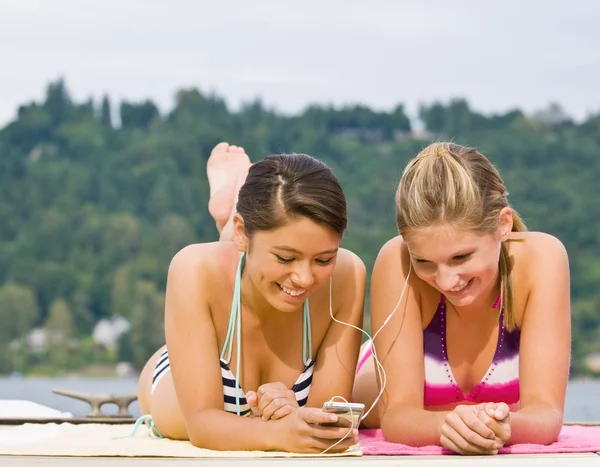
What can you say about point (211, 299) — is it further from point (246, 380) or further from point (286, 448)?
point (286, 448)

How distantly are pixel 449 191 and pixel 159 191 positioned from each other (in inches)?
2565

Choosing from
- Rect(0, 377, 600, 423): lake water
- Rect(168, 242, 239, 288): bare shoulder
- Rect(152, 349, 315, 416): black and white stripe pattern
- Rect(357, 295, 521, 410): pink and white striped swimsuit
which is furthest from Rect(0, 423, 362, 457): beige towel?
Rect(0, 377, 600, 423): lake water

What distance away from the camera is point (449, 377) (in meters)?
4.87

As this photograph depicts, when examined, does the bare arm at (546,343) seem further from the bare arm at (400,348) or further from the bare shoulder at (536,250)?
the bare arm at (400,348)

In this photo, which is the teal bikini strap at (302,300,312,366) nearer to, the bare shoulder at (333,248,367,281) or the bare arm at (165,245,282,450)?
the bare shoulder at (333,248,367,281)

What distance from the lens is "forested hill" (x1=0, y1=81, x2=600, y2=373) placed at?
60.6 m

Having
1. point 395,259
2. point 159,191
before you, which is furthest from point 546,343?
point 159,191

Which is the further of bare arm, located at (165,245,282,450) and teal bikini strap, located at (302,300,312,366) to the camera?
teal bikini strap, located at (302,300,312,366)

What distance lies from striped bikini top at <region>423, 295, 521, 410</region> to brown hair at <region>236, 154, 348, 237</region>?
2.69ft

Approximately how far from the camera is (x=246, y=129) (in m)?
74.5

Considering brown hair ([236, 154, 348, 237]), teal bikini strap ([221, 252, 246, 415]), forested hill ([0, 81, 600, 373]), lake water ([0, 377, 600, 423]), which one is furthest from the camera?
forested hill ([0, 81, 600, 373])

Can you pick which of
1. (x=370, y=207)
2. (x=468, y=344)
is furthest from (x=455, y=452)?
(x=370, y=207)

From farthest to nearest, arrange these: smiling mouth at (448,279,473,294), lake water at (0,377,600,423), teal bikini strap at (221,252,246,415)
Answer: lake water at (0,377,600,423) < teal bikini strap at (221,252,246,415) < smiling mouth at (448,279,473,294)

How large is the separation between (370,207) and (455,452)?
54168 mm
